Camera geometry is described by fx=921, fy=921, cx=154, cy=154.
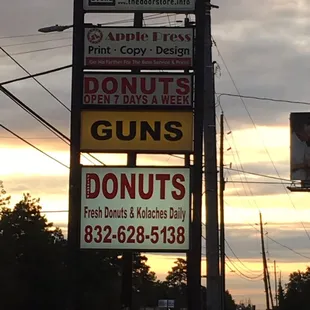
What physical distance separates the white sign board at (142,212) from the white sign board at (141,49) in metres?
2.09

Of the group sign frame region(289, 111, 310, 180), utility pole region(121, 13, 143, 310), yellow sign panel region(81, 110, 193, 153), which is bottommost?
utility pole region(121, 13, 143, 310)

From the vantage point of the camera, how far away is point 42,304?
5403cm

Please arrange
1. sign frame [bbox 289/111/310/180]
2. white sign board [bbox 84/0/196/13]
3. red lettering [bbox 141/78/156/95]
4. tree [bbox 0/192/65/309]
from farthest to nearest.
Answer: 1. sign frame [bbox 289/111/310/180]
2. tree [bbox 0/192/65/309]
3. white sign board [bbox 84/0/196/13]
4. red lettering [bbox 141/78/156/95]

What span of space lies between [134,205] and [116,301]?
166 ft

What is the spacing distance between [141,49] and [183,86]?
1106 mm

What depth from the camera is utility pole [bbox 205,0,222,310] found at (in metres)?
21.9

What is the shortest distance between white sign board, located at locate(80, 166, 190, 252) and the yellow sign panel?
442mm

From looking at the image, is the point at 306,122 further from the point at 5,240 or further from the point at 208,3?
the point at 208,3

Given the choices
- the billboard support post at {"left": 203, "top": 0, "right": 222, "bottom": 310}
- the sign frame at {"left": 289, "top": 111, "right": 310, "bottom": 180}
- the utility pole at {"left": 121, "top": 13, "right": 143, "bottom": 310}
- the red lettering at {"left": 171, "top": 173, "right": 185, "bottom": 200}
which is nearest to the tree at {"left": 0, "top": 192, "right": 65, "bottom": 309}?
the sign frame at {"left": 289, "top": 111, "right": 310, "bottom": 180}

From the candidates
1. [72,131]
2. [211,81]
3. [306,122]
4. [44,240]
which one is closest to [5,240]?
[44,240]

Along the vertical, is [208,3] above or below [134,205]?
above

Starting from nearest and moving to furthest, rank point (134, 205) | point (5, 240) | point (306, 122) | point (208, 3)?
point (134, 205), point (208, 3), point (5, 240), point (306, 122)

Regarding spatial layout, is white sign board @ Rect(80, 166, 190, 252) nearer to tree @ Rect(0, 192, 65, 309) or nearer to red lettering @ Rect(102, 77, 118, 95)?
red lettering @ Rect(102, 77, 118, 95)

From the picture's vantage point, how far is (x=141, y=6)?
18.4 metres
